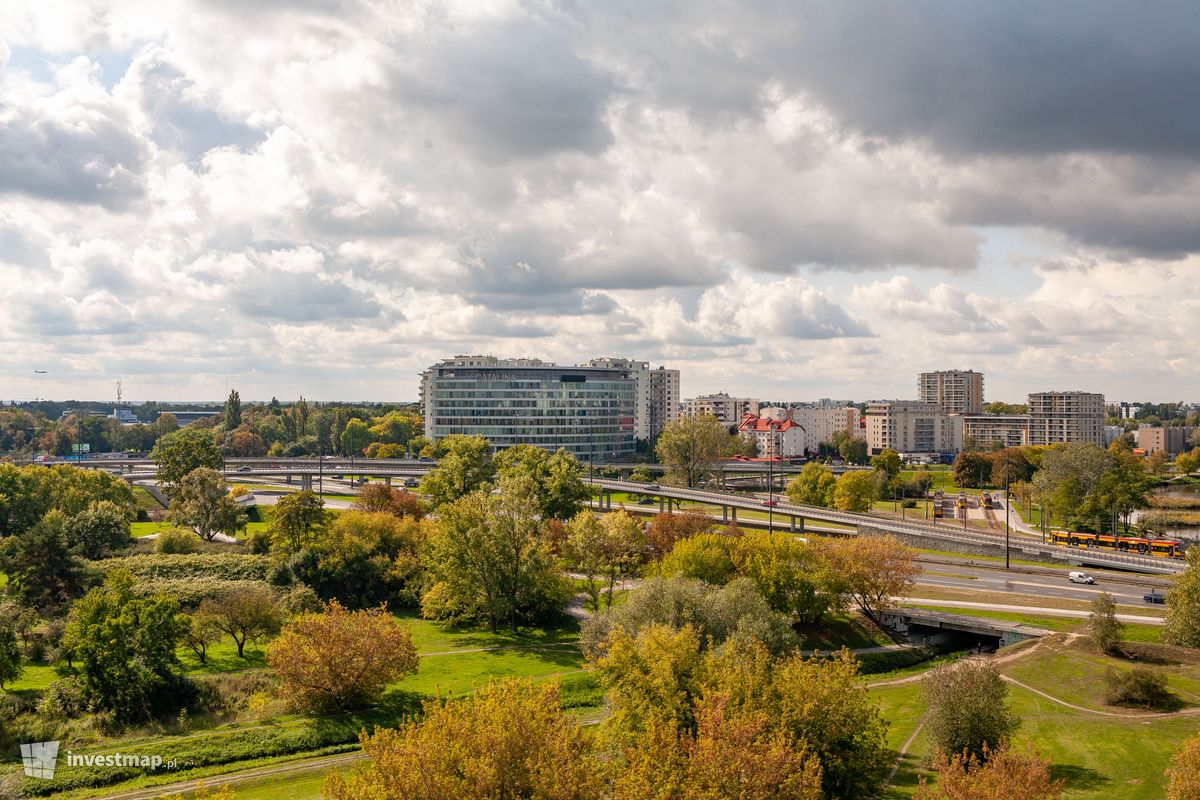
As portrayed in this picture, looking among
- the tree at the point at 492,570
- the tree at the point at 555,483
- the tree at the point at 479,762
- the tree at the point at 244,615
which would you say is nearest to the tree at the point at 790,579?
the tree at the point at 492,570

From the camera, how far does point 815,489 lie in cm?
12294

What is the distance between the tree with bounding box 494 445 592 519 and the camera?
93.8m

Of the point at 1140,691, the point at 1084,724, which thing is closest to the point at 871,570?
the point at 1140,691

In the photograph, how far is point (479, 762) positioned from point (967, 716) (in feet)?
74.0

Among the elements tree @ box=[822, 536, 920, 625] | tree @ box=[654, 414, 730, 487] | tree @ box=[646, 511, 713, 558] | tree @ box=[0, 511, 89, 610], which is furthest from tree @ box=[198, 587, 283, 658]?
tree @ box=[654, 414, 730, 487]

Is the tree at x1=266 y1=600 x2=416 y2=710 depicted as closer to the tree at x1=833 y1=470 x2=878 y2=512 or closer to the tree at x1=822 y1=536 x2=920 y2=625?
the tree at x1=822 y1=536 x2=920 y2=625

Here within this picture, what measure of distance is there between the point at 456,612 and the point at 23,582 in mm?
33832

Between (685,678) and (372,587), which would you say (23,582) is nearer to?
(372,587)

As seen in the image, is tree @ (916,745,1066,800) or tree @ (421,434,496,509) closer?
tree @ (916,745,1066,800)

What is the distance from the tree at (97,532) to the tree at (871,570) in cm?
6760

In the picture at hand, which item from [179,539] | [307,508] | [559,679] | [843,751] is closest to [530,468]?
[307,508]

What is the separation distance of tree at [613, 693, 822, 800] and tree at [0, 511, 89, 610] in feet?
187

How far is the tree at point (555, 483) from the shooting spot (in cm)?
9381

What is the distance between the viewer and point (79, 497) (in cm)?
9319
